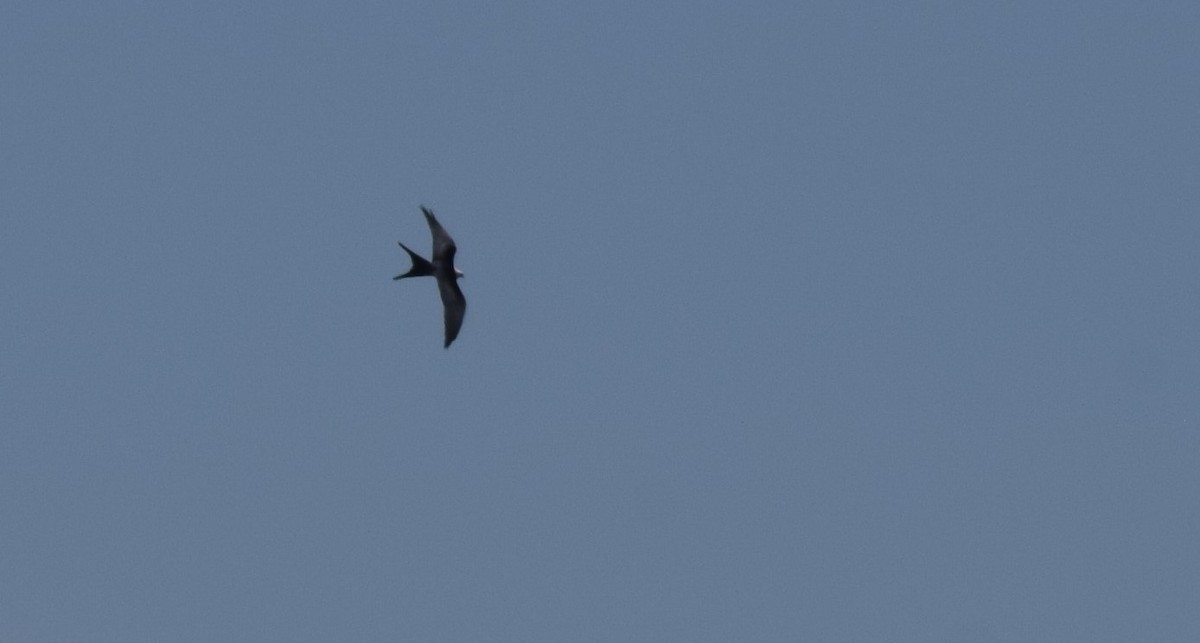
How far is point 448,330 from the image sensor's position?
202ft

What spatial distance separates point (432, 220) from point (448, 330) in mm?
4264

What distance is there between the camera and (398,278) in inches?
2391

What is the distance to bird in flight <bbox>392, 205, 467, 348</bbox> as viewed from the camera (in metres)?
61.8

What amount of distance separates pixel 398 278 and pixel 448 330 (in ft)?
8.26

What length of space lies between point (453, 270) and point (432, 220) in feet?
7.28

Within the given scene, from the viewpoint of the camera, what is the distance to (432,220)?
63531mm

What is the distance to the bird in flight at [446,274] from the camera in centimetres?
6184

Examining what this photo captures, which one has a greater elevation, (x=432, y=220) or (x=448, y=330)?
(x=432, y=220)

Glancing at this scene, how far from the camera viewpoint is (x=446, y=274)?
6222 centimetres

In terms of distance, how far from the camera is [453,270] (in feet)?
205

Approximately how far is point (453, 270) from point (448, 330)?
2164mm

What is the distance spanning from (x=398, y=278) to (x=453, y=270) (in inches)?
95.2
